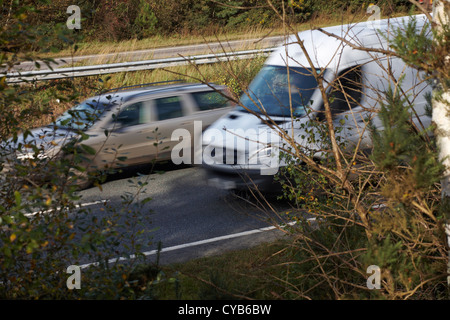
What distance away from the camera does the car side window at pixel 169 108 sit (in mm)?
10812

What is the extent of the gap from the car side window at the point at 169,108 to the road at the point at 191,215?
105cm

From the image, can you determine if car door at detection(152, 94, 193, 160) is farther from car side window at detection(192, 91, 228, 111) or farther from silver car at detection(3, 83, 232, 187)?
car side window at detection(192, 91, 228, 111)

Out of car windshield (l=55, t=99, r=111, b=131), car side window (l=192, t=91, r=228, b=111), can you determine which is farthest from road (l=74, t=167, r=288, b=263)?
car side window (l=192, t=91, r=228, b=111)

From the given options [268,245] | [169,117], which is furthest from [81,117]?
[169,117]

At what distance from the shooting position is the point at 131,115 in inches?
416

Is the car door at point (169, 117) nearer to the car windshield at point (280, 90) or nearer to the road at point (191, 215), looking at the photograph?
the road at point (191, 215)

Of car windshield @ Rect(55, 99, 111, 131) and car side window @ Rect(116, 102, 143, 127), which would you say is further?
car side window @ Rect(116, 102, 143, 127)

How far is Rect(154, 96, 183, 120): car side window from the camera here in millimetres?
10812

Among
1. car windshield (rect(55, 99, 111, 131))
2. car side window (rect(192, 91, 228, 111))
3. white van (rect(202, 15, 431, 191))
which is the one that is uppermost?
car side window (rect(192, 91, 228, 111))

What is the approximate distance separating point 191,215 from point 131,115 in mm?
2852

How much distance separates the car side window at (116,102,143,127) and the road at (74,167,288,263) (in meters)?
0.94

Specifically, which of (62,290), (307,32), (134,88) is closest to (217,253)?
(62,290)

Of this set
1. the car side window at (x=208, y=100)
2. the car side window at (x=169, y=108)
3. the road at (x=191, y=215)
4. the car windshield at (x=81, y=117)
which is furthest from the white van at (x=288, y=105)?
the car windshield at (x=81, y=117)

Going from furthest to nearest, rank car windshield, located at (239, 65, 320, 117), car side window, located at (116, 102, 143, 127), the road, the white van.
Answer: car side window, located at (116, 102, 143, 127) → car windshield, located at (239, 65, 320, 117) → the white van → the road
